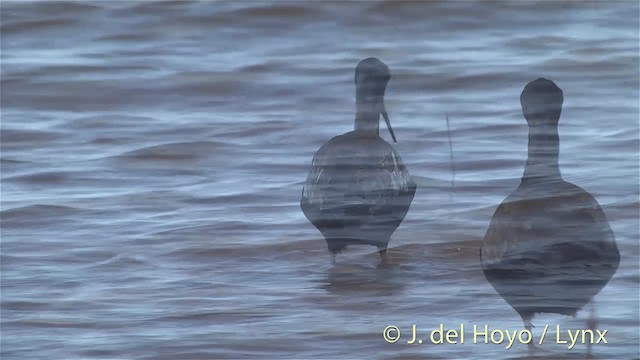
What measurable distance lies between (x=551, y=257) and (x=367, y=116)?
1262 mm

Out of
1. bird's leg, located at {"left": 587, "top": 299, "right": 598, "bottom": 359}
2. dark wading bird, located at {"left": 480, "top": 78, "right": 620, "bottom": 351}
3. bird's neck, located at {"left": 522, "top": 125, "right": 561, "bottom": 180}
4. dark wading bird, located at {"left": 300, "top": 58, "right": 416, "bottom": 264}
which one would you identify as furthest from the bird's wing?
bird's leg, located at {"left": 587, "top": 299, "right": 598, "bottom": 359}

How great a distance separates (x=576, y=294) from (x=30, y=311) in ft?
5.12

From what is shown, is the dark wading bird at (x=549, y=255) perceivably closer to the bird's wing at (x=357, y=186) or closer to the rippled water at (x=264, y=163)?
the rippled water at (x=264, y=163)

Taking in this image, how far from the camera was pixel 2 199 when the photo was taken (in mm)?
5488

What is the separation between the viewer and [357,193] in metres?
4.49

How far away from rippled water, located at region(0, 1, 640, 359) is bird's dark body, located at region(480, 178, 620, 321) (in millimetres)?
64

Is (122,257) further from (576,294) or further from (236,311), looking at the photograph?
(576,294)

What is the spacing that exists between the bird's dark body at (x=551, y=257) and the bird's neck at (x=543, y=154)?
0.20m

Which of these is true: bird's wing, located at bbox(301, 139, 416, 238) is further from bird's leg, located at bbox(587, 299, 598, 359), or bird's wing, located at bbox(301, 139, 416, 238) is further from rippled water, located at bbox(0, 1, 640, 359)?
bird's leg, located at bbox(587, 299, 598, 359)

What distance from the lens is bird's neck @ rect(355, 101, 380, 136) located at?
196 inches

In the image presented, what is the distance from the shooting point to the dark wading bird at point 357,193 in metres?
4.49

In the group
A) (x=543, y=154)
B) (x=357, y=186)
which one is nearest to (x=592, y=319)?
(x=543, y=154)

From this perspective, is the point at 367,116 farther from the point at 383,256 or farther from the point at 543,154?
the point at 543,154

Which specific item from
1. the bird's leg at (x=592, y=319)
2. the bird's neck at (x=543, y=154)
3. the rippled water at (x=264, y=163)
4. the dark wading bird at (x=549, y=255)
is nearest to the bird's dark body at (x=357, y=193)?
the rippled water at (x=264, y=163)
